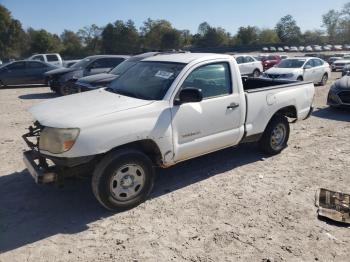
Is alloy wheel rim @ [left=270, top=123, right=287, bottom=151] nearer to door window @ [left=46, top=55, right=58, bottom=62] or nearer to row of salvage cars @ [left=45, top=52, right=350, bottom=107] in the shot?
row of salvage cars @ [left=45, top=52, right=350, bottom=107]

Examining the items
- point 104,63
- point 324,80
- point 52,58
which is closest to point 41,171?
point 104,63

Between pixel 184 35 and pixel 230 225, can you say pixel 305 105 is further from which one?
pixel 184 35

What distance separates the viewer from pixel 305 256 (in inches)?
134

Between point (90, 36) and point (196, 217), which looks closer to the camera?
point (196, 217)

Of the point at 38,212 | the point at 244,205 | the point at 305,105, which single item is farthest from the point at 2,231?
the point at 305,105

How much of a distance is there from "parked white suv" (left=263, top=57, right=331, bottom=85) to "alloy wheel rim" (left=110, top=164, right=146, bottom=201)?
41.6 ft

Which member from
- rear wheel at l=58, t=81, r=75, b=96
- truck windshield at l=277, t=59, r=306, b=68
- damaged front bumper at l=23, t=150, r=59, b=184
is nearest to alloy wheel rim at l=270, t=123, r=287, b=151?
damaged front bumper at l=23, t=150, r=59, b=184

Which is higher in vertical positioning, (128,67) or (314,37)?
(314,37)

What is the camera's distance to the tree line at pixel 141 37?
6299 centimetres

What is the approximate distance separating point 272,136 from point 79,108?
349 cm

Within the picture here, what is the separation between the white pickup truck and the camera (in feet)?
12.5

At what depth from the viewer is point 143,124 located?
Result: 4.08m

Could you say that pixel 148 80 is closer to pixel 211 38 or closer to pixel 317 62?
pixel 317 62

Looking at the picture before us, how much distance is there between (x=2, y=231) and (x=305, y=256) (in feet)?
10.6
